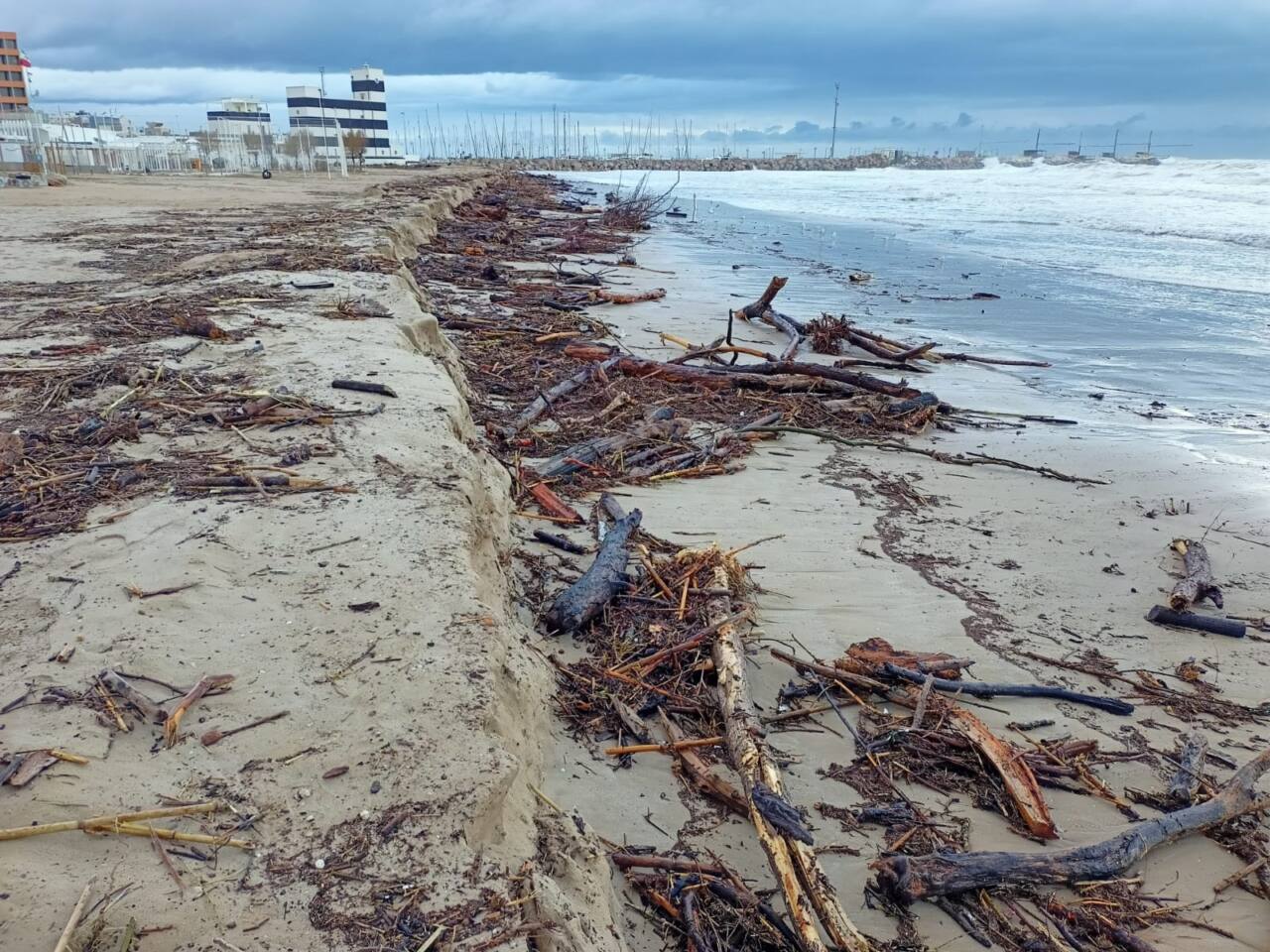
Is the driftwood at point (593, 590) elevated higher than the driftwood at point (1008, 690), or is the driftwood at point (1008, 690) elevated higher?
the driftwood at point (593, 590)

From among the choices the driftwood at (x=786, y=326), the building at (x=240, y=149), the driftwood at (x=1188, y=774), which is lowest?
the driftwood at (x=1188, y=774)

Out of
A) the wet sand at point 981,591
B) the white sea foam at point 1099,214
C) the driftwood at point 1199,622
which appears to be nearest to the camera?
the wet sand at point 981,591

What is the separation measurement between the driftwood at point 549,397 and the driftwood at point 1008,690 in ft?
13.2

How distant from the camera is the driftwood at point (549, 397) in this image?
7.20m

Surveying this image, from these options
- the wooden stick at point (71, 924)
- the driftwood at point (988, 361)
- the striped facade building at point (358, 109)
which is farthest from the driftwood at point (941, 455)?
the striped facade building at point (358, 109)

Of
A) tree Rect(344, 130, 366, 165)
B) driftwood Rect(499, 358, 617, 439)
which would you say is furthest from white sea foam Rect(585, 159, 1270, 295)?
tree Rect(344, 130, 366, 165)

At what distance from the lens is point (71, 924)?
178 cm

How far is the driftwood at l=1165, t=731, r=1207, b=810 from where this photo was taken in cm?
332

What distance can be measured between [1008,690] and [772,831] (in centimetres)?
173

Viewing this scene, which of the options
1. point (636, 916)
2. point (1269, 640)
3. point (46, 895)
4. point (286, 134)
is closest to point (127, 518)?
point (46, 895)

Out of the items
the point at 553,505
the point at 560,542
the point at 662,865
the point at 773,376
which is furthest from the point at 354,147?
the point at 662,865

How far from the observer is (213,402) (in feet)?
16.5

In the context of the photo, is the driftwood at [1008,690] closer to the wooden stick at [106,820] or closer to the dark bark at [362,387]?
the wooden stick at [106,820]

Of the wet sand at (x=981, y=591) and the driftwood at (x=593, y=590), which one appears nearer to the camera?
the wet sand at (x=981, y=591)
